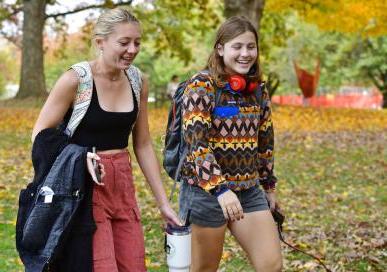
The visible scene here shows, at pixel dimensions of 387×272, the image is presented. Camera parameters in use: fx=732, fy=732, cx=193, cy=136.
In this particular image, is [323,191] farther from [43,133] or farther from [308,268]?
[43,133]

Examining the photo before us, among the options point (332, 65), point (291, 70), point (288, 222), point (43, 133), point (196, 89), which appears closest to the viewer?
point (43, 133)

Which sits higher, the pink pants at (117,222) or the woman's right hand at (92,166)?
the woman's right hand at (92,166)

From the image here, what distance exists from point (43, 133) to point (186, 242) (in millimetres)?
1064

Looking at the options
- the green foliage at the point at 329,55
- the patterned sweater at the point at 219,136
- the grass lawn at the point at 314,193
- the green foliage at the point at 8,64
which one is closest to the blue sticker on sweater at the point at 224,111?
the patterned sweater at the point at 219,136

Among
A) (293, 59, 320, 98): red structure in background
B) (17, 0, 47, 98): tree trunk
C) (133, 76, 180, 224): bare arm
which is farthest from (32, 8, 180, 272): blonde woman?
(293, 59, 320, 98): red structure in background

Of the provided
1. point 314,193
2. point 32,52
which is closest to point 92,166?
point 314,193

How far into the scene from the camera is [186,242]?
4023mm

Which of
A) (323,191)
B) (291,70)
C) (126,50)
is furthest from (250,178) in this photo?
(291,70)

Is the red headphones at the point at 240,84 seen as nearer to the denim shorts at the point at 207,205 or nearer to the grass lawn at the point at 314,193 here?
the denim shorts at the point at 207,205

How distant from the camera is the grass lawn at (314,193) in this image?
21.8 ft

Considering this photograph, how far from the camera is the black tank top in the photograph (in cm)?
351

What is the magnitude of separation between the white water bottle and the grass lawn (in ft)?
7.67

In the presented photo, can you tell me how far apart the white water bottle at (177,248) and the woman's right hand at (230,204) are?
29cm

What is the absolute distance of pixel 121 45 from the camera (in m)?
3.53
